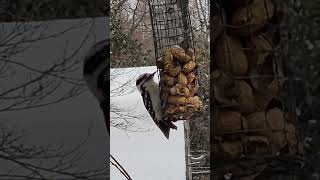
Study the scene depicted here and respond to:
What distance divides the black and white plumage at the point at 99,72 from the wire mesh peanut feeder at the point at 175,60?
0.95m

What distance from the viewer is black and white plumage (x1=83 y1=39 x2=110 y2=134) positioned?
1.37 metres

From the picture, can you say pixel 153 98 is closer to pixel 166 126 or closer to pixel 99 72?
pixel 166 126

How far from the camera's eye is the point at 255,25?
1412 millimetres

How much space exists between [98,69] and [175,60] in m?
0.99

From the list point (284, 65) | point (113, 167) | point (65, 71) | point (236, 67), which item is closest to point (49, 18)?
point (65, 71)

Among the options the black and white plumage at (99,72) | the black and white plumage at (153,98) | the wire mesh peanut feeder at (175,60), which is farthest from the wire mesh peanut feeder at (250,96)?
the black and white plumage at (153,98)

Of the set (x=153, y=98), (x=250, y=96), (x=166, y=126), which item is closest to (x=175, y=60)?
(x=153, y=98)

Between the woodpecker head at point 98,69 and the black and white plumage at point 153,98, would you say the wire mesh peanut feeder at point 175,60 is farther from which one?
the woodpecker head at point 98,69

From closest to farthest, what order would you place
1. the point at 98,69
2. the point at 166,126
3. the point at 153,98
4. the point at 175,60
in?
the point at 98,69 → the point at 175,60 → the point at 153,98 → the point at 166,126

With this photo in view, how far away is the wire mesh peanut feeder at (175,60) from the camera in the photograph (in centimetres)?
231

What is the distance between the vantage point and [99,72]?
4.50 feet

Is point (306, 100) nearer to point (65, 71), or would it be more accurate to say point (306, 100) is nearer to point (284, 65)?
point (284, 65)

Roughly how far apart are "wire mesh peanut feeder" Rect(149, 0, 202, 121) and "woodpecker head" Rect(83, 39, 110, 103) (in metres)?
0.95

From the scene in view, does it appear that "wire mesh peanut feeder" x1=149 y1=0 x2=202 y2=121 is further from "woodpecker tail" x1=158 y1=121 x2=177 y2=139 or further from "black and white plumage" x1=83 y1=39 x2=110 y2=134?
"black and white plumage" x1=83 y1=39 x2=110 y2=134
